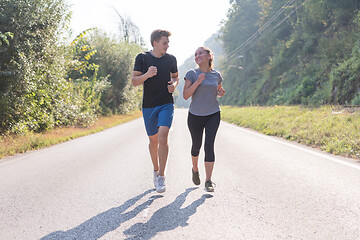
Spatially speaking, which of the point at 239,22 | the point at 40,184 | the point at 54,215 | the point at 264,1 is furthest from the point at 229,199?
the point at 239,22

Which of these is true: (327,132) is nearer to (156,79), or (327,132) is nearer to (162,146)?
(162,146)

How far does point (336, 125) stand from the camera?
9516 mm

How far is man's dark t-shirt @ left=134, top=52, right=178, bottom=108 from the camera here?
4.18m

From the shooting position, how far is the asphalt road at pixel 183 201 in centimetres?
298

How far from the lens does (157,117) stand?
4.35 metres

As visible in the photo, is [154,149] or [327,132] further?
[327,132]

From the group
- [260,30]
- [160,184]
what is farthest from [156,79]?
[260,30]

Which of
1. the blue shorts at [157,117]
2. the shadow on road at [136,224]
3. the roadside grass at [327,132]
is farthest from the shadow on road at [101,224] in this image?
the roadside grass at [327,132]

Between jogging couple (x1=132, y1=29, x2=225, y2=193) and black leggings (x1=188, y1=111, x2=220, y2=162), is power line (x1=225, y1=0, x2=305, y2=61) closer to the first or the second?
jogging couple (x1=132, y1=29, x2=225, y2=193)

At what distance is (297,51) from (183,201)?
34511 millimetres

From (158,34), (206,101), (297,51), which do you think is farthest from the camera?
(297,51)

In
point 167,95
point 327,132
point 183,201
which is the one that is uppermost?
point 167,95

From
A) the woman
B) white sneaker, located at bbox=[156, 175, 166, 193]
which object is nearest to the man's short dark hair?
the woman

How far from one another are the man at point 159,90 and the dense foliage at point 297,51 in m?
15.1
